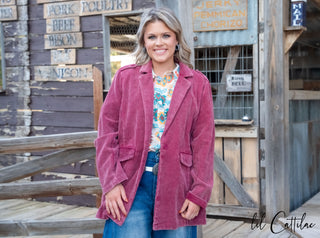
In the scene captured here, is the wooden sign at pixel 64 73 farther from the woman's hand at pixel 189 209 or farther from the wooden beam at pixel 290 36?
the woman's hand at pixel 189 209

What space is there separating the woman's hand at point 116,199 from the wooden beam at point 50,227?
5.66 feet

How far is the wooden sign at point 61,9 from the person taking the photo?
6863 mm

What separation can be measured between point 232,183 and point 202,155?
3487mm

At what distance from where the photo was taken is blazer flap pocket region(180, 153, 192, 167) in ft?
8.04

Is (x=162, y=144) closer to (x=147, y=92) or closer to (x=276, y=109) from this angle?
(x=147, y=92)

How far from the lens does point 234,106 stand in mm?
5852

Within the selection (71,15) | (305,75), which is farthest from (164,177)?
(71,15)

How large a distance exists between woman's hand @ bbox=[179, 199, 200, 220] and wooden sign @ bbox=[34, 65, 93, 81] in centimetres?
458

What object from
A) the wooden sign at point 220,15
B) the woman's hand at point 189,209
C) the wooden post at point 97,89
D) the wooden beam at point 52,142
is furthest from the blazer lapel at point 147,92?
the wooden post at point 97,89

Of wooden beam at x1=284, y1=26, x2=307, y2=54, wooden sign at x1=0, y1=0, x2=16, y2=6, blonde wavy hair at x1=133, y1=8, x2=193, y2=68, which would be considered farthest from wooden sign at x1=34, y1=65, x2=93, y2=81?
blonde wavy hair at x1=133, y1=8, x2=193, y2=68

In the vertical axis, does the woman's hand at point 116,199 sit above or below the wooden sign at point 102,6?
below

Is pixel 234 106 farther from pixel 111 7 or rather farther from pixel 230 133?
pixel 111 7

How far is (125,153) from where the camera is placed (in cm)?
245

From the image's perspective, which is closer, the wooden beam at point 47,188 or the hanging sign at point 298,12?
the wooden beam at point 47,188
